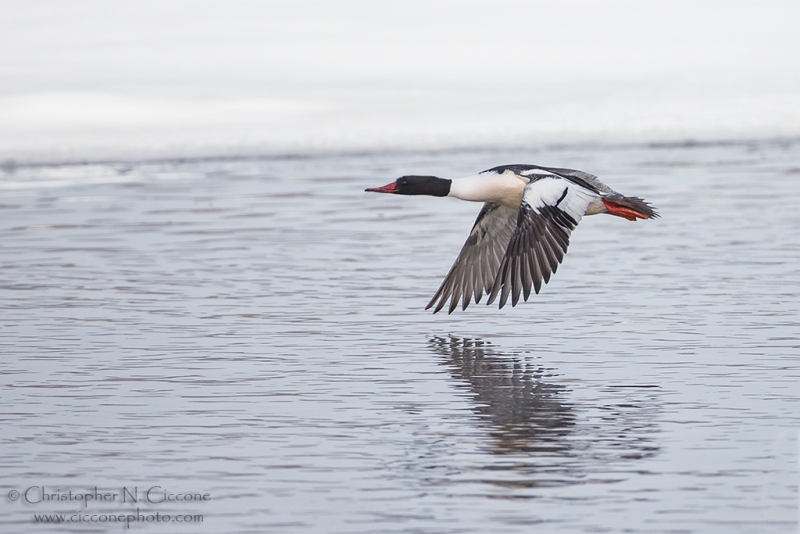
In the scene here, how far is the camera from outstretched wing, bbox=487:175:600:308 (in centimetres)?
873

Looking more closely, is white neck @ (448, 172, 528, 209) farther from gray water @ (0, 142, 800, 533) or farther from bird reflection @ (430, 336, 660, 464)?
bird reflection @ (430, 336, 660, 464)

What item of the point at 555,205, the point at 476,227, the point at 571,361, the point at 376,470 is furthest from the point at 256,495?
the point at 476,227

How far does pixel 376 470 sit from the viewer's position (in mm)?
5965

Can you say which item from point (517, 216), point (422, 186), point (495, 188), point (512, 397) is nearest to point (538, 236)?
point (517, 216)

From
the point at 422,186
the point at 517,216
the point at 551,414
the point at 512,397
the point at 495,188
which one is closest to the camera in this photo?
the point at 551,414

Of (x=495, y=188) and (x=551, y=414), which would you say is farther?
(x=495, y=188)

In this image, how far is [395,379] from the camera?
775 cm

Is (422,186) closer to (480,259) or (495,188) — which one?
(495,188)

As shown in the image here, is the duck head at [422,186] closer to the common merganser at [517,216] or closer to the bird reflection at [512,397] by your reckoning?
the common merganser at [517,216]

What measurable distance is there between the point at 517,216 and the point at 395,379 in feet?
7.97

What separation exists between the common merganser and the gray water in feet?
A: 1.07

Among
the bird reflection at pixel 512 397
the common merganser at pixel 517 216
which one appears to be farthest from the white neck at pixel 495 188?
the bird reflection at pixel 512 397

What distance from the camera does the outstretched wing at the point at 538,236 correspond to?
873 centimetres

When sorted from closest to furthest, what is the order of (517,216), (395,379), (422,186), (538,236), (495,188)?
1. (395,379)
2. (538,236)
3. (517,216)
4. (495,188)
5. (422,186)
